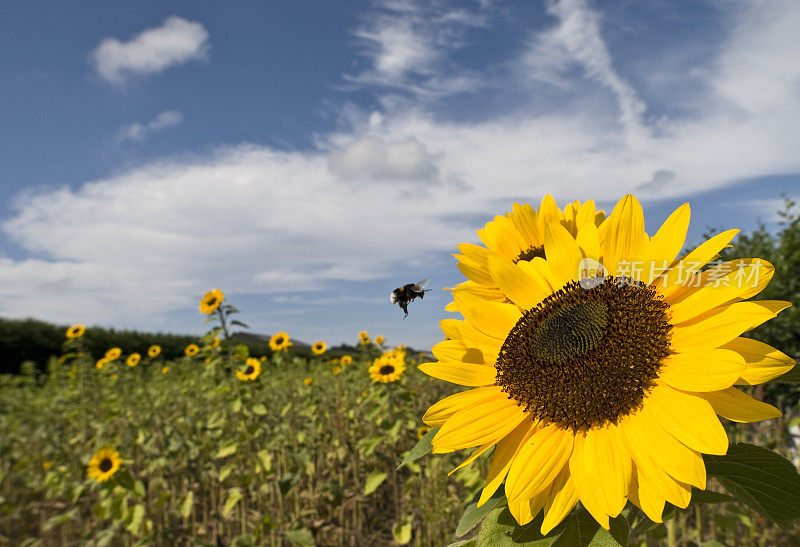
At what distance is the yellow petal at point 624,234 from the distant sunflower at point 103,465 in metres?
4.99

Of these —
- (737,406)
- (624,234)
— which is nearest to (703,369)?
(737,406)

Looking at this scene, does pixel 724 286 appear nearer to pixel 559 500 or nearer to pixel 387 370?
pixel 559 500

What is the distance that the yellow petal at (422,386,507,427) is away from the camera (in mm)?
1036

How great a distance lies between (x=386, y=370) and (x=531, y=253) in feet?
13.7

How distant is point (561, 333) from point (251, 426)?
13.6 feet

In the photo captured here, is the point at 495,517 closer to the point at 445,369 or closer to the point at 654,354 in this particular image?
the point at 445,369

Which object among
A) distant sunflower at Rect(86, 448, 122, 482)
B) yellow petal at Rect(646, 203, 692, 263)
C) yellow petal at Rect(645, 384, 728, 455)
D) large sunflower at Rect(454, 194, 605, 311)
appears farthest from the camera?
distant sunflower at Rect(86, 448, 122, 482)

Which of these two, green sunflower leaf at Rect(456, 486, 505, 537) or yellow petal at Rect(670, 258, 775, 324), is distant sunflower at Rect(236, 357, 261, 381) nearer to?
green sunflower leaf at Rect(456, 486, 505, 537)

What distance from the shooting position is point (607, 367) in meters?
0.98

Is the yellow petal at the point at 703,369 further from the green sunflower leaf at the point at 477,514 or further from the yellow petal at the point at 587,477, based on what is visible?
the green sunflower leaf at the point at 477,514

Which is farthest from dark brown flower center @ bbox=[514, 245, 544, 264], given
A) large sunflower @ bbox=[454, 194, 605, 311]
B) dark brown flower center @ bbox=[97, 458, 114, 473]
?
dark brown flower center @ bbox=[97, 458, 114, 473]

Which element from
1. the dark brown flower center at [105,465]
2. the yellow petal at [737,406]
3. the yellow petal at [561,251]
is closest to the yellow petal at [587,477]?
the yellow petal at [737,406]

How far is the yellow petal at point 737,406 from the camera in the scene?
2.73 ft

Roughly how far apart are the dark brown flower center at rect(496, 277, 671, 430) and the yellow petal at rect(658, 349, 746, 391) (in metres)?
0.03
